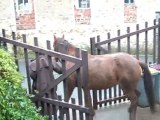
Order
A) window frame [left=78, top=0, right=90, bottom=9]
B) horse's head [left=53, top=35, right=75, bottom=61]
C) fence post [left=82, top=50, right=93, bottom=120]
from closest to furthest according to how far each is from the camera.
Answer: fence post [left=82, top=50, right=93, bottom=120], horse's head [left=53, top=35, right=75, bottom=61], window frame [left=78, top=0, right=90, bottom=9]

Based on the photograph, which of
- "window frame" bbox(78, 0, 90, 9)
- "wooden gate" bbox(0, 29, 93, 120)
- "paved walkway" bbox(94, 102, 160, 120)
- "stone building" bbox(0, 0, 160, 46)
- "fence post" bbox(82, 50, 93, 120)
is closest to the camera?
"fence post" bbox(82, 50, 93, 120)

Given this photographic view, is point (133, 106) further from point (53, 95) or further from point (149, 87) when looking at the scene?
point (53, 95)

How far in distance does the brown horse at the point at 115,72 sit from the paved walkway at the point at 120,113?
29 centimetres

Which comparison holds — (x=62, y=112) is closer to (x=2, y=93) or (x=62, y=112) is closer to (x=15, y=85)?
(x=15, y=85)

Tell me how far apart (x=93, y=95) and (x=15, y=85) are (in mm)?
2538

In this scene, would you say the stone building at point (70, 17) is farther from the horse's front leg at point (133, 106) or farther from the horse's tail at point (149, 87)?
the horse's front leg at point (133, 106)

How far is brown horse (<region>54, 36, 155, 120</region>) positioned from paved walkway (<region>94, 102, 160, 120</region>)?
0.29 meters

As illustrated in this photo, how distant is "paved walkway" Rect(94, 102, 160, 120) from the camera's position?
5.63 meters

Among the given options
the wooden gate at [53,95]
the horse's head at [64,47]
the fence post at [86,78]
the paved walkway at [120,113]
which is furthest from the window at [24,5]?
the fence post at [86,78]

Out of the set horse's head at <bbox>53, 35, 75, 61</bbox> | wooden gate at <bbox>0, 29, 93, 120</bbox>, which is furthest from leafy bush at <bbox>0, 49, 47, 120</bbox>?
horse's head at <bbox>53, 35, 75, 61</bbox>

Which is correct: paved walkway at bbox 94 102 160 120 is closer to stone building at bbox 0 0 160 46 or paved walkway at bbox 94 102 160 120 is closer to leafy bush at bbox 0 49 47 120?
leafy bush at bbox 0 49 47 120

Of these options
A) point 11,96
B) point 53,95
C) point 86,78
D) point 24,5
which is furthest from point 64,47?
point 24,5

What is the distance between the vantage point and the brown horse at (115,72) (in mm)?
5250

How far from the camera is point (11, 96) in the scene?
3471 millimetres
